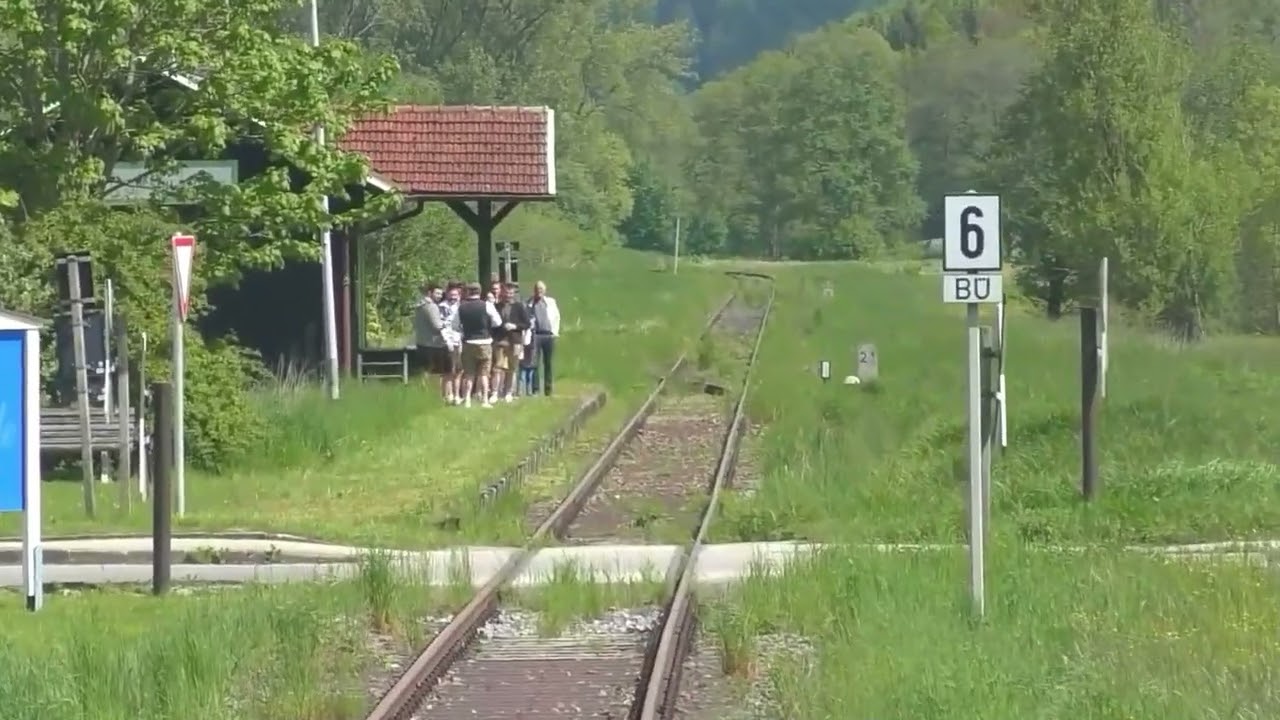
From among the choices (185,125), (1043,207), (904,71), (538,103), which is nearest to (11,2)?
(185,125)

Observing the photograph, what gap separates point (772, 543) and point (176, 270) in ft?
17.2

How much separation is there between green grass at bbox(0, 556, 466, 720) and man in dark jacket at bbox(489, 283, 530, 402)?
14585mm

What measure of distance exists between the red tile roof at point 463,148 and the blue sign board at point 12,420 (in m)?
22.1

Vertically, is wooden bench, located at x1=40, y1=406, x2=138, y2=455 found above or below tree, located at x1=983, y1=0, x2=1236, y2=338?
below

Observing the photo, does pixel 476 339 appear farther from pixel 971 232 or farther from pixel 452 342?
pixel 971 232

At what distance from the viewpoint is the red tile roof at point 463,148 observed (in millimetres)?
34969

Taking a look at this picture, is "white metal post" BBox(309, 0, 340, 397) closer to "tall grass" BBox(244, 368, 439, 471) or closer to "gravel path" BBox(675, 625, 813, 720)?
"tall grass" BBox(244, 368, 439, 471)

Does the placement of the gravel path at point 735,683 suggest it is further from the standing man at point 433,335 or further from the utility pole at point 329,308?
the utility pole at point 329,308

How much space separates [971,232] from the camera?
11.0 m

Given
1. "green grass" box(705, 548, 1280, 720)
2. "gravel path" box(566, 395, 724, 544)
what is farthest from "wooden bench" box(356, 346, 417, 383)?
→ "green grass" box(705, 548, 1280, 720)

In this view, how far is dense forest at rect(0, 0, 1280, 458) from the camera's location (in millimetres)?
23125

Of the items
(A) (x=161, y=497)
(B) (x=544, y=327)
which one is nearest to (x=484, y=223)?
(B) (x=544, y=327)

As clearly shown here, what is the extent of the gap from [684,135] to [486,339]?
323 feet

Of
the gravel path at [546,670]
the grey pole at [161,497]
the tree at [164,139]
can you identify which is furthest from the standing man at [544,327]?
the gravel path at [546,670]
